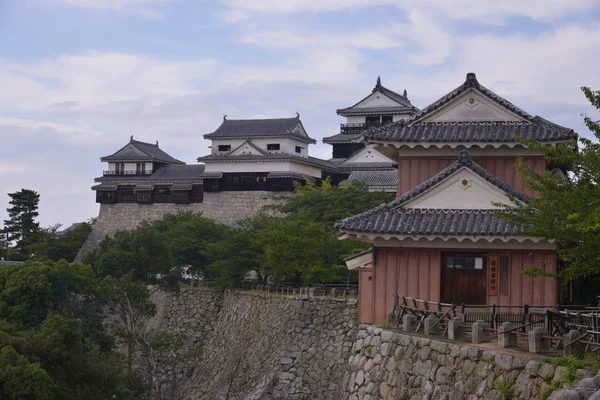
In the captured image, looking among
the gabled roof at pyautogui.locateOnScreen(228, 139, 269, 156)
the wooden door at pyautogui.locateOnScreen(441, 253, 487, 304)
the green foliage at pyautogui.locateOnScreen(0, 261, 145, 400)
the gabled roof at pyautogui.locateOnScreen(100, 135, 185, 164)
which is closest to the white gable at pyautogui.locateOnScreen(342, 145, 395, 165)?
the gabled roof at pyautogui.locateOnScreen(228, 139, 269, 156)

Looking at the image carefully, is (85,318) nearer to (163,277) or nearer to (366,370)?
(163,277)

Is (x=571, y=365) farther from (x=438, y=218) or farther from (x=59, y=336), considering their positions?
(x=59, y=336)

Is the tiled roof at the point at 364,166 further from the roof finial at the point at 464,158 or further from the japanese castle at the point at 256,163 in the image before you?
the roof finial at the point at 464,158

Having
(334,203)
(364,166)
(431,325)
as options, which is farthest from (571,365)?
(364,166)

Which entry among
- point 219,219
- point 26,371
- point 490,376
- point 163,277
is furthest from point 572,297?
point 219,219

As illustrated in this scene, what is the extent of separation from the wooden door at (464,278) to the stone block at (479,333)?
389cm

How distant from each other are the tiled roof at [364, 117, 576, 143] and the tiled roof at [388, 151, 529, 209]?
36.7 inches

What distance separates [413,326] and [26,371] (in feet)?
35.1

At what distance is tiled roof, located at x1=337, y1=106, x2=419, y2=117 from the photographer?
5975cm

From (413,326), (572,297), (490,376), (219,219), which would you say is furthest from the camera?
(219,219)

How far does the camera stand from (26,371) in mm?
22625

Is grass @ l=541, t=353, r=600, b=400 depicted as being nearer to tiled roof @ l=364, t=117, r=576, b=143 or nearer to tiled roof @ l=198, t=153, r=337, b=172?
tiled roof @ l=364, t=117, r=576, b=143

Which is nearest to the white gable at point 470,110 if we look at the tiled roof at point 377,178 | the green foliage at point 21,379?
the green foliage at point 21,379

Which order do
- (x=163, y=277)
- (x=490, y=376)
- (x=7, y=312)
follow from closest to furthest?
(x=490, y=376) → (x=7, y=312) → (x=163, y=277)
